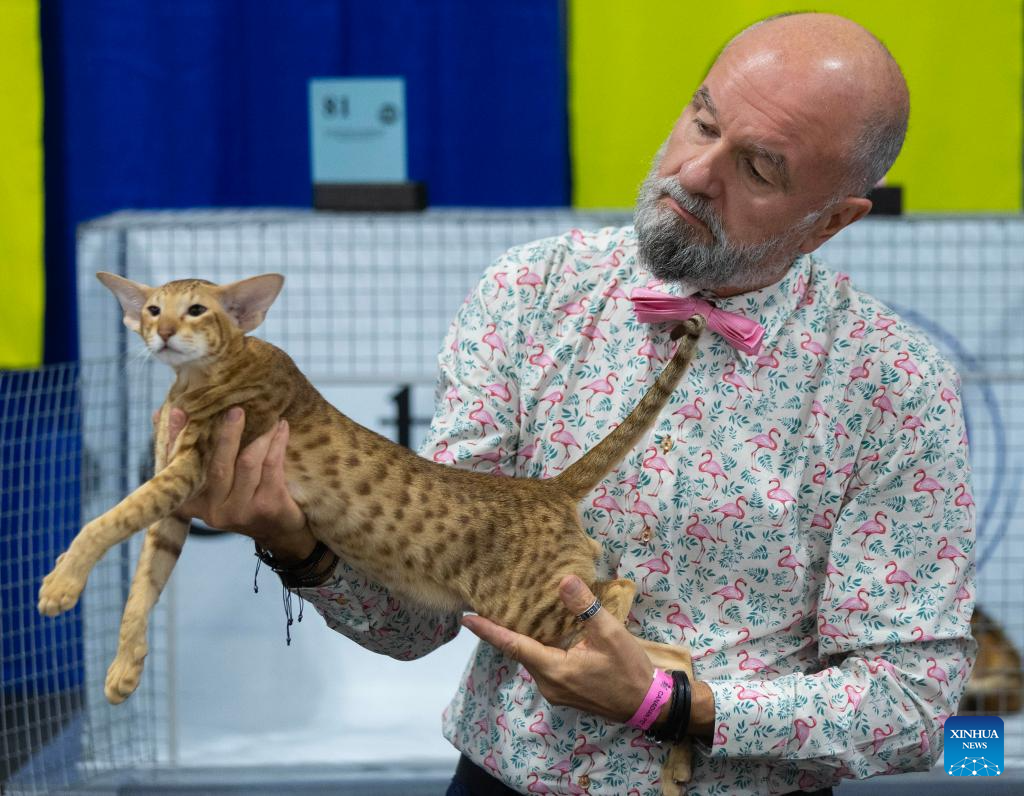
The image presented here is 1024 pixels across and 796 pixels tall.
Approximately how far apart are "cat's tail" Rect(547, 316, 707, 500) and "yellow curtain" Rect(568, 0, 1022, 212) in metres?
1.89

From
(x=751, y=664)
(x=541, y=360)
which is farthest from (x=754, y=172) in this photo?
(x=751, y=664)

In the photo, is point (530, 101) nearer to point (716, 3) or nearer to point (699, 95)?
point (716, 3)

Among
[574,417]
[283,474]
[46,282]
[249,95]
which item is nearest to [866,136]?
[574,417]

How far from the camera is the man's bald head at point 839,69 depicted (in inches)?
50.4

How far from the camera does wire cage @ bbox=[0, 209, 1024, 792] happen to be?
262cm

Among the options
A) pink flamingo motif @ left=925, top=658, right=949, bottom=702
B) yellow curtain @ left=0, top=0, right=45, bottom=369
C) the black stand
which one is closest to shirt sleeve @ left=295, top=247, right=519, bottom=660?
pink flamingo motif @ left=925, top=658, right=949, bottom=702

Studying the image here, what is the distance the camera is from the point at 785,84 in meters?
1.27

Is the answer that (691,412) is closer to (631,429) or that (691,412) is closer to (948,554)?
(631,429)

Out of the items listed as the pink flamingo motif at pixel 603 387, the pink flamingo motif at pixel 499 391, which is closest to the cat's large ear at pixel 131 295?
the pink flamingo motif at pixel 499 391

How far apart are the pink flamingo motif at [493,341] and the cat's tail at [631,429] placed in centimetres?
16

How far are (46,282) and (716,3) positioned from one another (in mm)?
1949

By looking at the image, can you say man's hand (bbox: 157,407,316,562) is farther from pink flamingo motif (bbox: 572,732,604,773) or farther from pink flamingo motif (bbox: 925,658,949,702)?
pink flamingo motif (bbox: 925,658,949,702)

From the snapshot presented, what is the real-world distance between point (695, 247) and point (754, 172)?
4.1 inches

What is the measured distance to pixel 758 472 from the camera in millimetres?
1327
